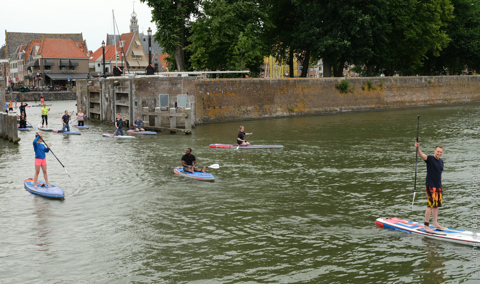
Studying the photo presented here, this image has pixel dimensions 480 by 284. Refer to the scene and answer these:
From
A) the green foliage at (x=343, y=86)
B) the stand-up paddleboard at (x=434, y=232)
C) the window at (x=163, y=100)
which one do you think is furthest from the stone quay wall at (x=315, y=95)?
the stand-up paddleboard at (x=434, y=232)

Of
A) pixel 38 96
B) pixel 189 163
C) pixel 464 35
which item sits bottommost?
pixel 189 163

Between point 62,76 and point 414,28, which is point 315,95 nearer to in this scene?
point 414,28

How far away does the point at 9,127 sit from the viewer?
101 feet

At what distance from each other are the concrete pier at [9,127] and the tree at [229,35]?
2028 cm

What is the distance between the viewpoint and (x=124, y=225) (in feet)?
45.6

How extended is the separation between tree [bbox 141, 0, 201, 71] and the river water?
86.2 feet

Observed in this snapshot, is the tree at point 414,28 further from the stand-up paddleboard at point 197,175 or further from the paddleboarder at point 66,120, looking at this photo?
the stand-up paddleboard at point 197,175

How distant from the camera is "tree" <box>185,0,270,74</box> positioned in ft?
152

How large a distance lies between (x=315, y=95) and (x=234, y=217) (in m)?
34.3

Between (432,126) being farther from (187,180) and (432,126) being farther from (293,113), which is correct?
(187,180)

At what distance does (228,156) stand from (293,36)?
30.4 m

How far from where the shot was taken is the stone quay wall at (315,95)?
41.2 m

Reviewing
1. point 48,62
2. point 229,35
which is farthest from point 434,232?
point 48,62

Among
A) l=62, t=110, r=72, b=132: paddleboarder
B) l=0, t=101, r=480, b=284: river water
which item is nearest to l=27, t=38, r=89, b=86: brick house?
l=62, t=110, r=72, b=132: paddleboarder
